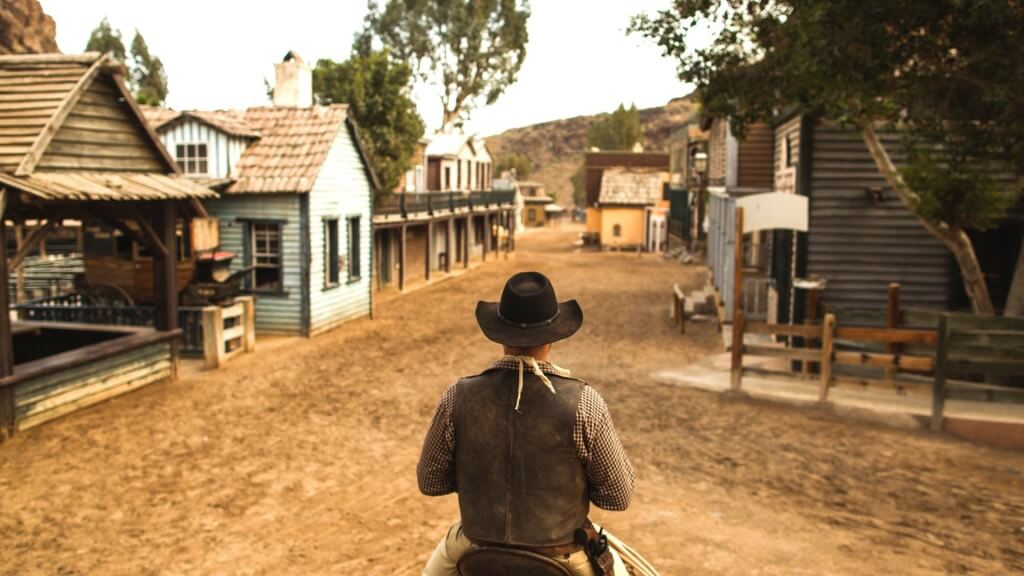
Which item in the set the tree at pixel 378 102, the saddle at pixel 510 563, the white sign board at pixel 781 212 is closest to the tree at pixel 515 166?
the tree at pixel 378 102

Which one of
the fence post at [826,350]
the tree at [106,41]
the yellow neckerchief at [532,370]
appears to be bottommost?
the fence post at [826,350]

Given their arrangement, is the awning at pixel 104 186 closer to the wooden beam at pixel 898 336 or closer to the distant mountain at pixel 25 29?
the wooden beam at pixel 898 336

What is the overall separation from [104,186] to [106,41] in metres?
52.8

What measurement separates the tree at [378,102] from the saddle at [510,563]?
90.1ft

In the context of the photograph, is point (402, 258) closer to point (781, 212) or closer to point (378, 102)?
point (378, 102)

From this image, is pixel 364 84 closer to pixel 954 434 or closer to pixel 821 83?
pixel 821 83

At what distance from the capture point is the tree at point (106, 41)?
56.7 metres

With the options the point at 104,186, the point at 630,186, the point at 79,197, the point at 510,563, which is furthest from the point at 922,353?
the point at 630,186

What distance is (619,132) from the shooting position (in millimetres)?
86500

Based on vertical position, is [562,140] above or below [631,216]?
above

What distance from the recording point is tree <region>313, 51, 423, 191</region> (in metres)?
29.9

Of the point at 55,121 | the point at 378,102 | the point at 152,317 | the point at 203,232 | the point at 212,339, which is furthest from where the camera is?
the point at 378,102

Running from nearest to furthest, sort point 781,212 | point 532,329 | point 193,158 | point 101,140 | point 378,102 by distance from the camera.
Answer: point 532,329, point 101,140, point 781,212, point 193,158, point 378,102

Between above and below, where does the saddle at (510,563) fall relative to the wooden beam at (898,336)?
above
